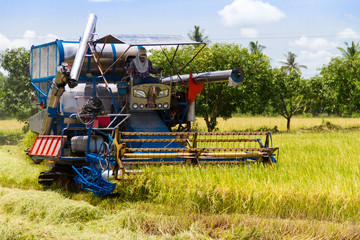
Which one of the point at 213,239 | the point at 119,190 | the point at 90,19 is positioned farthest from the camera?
the point at 90,19

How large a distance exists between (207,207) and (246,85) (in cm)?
2076

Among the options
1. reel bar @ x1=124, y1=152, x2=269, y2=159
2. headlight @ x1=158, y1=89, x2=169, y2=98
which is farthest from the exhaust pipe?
reel bar @ x1=124, y1=152, x2=269, y2=159

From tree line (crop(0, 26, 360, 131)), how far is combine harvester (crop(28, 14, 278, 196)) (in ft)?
46.7

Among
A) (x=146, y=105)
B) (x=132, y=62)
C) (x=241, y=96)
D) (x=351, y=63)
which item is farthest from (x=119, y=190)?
(x=351, y=63)

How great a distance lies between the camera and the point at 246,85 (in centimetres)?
2800

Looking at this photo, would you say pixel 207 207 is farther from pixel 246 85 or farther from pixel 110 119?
pixel 246 85

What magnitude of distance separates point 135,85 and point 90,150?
5.55ft

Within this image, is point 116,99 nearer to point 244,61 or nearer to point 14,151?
point 14,151

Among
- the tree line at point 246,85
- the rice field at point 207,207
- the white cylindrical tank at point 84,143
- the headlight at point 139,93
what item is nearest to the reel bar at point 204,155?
the rice field at point 207,207

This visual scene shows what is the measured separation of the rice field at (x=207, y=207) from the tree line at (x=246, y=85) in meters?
17.4

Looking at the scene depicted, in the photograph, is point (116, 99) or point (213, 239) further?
point (116, 99)

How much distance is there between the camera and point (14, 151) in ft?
58.4

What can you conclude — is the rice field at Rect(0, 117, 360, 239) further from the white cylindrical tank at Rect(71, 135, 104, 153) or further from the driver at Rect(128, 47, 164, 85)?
the driver at Rect(128, 47, 164, 85)

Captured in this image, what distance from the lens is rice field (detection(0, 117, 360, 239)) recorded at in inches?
261
